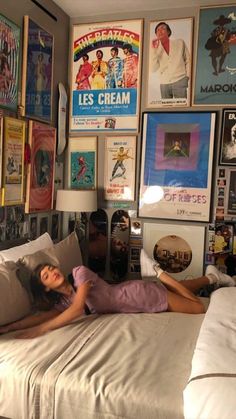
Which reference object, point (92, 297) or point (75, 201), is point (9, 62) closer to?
point (75, 201)

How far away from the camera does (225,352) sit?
58.5 inches

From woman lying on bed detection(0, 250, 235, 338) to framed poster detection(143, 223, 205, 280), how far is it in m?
0.64

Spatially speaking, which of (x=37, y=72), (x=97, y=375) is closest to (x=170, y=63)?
(x=37, y=72)

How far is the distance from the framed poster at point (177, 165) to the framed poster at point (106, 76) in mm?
218

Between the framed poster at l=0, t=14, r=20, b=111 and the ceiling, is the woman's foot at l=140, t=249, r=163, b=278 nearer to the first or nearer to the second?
the framed poster at l=0, t=14, r=20, b=111

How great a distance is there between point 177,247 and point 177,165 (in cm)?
64

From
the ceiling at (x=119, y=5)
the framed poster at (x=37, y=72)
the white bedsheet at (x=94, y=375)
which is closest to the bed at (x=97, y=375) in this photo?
the white bedsheet at (x=94, y=375)

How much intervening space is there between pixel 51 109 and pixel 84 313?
65.5 inches

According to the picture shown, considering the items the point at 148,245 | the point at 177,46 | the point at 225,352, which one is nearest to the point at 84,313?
the point at 225,352

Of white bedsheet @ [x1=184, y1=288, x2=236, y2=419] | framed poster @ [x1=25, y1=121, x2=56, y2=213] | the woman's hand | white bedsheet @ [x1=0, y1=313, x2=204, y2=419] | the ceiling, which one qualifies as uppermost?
the ceiling

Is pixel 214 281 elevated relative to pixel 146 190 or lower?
lower

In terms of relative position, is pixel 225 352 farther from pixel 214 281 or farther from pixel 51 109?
pixel 51 109

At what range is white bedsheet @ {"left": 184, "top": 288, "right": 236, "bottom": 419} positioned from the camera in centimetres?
125

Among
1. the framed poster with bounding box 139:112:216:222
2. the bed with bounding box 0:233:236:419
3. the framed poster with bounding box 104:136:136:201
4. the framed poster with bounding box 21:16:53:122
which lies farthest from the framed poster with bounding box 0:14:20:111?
the bed with bounding box 0:233:236:419
